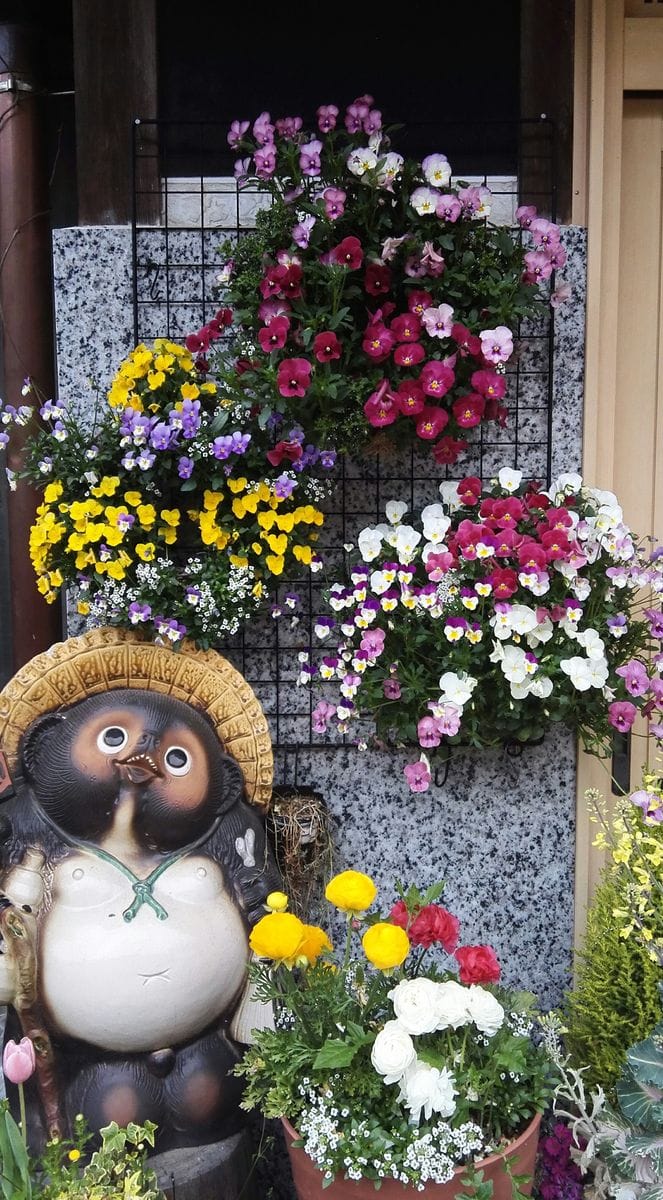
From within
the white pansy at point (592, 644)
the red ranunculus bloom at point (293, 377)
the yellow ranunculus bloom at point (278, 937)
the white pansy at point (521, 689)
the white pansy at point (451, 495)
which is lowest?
the yellow ranunculus bloom at point (278, 937)

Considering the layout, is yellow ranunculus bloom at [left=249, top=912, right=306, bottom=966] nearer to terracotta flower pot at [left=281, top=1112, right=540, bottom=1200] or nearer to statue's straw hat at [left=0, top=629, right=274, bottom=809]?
terracotta flower pot at [left=281, top=1112, right=540, bottom=1200]

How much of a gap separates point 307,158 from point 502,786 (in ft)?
5.13

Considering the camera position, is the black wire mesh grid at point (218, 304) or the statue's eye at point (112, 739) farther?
the black wire mesh grid at point (218, 304)

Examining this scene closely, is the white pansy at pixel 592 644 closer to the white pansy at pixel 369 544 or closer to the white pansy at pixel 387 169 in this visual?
the white pansy at pixel 369 544

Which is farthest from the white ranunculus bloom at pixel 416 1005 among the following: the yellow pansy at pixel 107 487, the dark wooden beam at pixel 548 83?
the dark wooden beam at pixel 548 83

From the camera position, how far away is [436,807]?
2.50 metres

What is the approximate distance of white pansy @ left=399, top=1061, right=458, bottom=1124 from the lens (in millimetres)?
1635

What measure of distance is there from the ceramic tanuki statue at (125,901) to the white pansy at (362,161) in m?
1.22

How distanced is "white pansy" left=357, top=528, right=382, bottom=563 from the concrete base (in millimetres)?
1309

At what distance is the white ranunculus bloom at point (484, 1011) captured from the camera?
170 cm

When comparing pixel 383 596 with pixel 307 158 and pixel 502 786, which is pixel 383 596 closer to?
pixel 502 786

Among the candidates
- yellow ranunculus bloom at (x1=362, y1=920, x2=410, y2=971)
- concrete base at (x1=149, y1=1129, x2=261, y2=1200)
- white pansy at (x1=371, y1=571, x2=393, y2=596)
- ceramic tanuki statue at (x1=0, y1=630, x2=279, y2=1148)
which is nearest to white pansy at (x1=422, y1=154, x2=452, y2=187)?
white pansy at (x1=371, y1=571, x2=393, y2=596)

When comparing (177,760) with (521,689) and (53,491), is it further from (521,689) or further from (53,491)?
(521,689)

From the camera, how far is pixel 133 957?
199 cm
